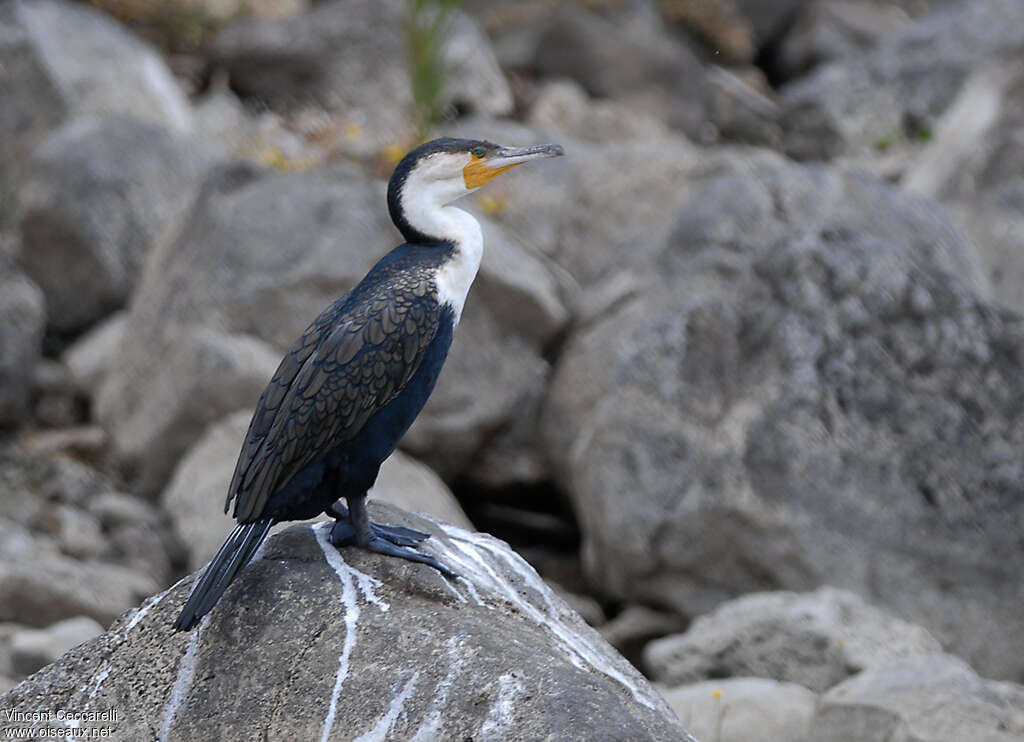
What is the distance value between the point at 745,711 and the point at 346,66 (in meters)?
9.17

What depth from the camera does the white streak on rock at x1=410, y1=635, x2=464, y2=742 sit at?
3648mm

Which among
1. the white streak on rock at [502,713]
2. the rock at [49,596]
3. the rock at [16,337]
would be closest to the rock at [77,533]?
the rock at [49,596]

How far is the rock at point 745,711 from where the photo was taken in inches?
216

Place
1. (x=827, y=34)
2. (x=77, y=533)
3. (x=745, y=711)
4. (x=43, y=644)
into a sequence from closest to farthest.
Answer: (x=745, y=711) < (x=43, y=644) < (x=77, y=533) < (x=827, y=34)

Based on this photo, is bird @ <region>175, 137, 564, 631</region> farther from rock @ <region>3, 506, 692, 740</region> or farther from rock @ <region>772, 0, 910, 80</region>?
rock @ <region>772, 0, 910, 80</region>

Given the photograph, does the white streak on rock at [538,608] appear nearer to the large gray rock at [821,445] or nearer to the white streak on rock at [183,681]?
the white streak on rock at [183,681]

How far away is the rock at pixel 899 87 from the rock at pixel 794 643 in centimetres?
747

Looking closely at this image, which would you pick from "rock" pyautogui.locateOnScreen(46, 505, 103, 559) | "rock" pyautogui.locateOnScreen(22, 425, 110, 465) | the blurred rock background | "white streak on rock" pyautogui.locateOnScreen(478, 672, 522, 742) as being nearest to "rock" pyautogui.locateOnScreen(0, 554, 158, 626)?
the blurred rock background

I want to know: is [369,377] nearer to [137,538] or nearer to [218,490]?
[218,490]

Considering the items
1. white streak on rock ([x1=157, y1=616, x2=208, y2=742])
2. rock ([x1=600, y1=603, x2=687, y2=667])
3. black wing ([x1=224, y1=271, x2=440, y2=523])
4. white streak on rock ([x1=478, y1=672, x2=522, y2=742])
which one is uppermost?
black wing ([x1=224, y1=271, x2=440, y2=523])

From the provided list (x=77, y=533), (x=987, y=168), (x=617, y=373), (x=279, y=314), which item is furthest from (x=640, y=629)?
(x=987, y=168)

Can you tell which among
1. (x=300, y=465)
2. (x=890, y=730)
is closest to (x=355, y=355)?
(x=300, y=465)

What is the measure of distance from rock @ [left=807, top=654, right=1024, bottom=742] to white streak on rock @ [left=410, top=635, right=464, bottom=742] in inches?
80.4

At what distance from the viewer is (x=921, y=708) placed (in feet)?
16.9
